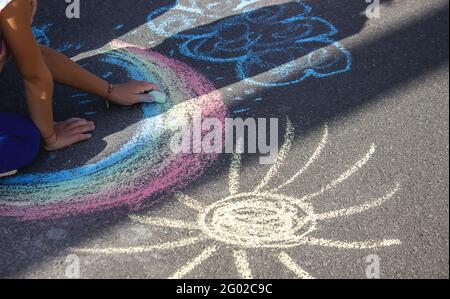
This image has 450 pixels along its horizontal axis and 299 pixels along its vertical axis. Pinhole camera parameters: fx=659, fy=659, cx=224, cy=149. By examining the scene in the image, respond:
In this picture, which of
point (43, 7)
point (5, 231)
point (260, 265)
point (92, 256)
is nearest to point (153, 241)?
point (92, 256)

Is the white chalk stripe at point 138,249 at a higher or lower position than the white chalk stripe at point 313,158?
higher

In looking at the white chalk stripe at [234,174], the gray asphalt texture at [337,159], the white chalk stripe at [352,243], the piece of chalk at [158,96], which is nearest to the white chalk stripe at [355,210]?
the gray asphalt texture at [337,159]

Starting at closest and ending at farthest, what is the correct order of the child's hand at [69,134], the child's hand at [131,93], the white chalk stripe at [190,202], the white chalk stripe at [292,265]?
the white chalk stripe at [292,265], the white chalk stripe at [190,202], the child's hand at [69,134], the child's hand at [131,93]

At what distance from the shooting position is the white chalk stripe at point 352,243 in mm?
2338

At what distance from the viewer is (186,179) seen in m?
2.72

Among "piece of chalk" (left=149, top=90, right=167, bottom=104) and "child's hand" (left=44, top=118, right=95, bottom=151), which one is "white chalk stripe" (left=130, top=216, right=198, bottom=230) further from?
"piece of chalk" (left=149, top=90, right=167, bottom=104)

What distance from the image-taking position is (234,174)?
2736 mm

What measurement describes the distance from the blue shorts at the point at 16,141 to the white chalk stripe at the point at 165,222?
607 mm

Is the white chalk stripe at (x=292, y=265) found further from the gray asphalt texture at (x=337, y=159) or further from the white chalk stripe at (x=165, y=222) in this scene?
the white chalk stripe at (x=165, y=222)

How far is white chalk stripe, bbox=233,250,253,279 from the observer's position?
7.43 feet

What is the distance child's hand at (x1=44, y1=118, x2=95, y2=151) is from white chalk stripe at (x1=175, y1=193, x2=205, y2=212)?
616mm

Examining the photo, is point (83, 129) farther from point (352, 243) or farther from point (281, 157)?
point (352, 243)

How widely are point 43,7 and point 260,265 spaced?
8.59 ft

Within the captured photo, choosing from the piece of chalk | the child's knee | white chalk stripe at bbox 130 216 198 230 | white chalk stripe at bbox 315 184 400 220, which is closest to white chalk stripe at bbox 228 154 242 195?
white chalk stripe at bbox 130 216 198 230
